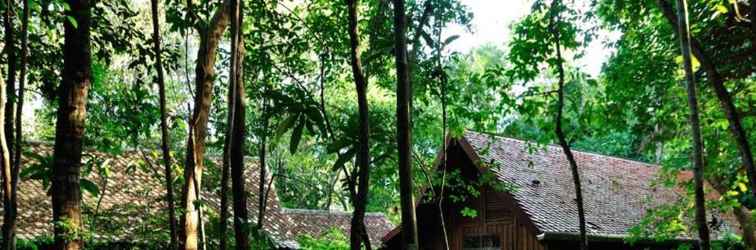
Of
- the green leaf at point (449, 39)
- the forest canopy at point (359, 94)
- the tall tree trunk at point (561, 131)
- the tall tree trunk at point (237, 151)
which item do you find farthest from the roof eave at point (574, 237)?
the tall tree trunk at point (237, 151)

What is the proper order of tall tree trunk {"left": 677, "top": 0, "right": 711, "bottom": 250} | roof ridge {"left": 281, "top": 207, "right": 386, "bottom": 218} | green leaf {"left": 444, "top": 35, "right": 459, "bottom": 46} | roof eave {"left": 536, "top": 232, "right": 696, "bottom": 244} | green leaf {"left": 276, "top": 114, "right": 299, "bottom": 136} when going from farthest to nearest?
roof ridge {"left": 281, "top": 207, "right": 386, "bottom": 218} → roof eave {"left": 536, "top": 232, "right": 696, "bottom": 244} → green leaf {"left": 444, "top": 35, "right": 459, "bottom": 46} → green leaf {"left": 276, "top": 114, "right": 299, "bottom": 136} → tall tree trunk {"left": 677, "top": 0, "right": 711, "bottom": 250}

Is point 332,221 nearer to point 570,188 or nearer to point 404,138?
point 570,188

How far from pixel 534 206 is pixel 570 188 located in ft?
7.21

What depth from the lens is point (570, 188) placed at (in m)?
13.8

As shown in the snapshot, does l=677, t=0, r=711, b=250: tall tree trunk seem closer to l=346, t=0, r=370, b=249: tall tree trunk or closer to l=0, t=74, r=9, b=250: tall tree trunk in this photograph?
l=346, t=0, r=370, b=249: tall tree trunk

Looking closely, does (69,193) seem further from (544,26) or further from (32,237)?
(32,237)

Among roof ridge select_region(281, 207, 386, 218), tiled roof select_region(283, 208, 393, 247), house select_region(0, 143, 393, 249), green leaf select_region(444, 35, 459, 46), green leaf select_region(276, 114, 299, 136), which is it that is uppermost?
green leaf select_region(444, 35, 459, 46)

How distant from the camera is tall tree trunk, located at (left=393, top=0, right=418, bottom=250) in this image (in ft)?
12.0

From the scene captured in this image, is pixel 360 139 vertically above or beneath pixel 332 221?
above

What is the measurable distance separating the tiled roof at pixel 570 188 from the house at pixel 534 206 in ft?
0.06

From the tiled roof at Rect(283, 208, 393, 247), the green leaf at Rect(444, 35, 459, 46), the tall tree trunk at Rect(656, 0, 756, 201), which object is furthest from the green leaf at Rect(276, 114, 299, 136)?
the tiled roof at Rect(283, 208, 393, 247)

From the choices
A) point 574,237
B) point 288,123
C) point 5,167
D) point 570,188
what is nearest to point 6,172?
point 5,167

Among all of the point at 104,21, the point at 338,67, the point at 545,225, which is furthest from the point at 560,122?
the point at 545,225

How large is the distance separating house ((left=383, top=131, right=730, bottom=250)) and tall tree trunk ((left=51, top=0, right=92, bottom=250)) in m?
6.96
